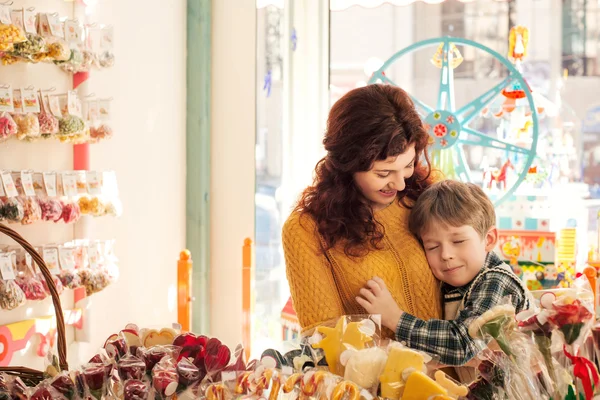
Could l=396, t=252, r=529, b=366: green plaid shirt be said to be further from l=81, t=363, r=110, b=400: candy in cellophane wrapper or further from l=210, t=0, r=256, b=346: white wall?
l=210, t=0, r=256, b=346: white wall

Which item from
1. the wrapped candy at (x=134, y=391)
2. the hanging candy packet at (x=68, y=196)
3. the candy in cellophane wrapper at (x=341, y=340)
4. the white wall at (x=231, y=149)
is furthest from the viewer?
the white wall at (x=231, y=149)

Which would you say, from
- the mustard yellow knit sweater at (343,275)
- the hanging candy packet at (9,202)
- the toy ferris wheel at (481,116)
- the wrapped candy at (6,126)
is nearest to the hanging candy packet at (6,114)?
the wrapped candy at (6,126)

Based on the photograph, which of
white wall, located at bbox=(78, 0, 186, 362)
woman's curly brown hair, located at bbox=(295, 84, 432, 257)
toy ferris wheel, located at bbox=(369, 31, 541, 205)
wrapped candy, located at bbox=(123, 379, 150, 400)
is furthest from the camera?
toy ferris wheel, located at bbox=(369, 31, 541, 205)

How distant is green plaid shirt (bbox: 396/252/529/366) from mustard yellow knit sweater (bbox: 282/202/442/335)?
0.12 meters

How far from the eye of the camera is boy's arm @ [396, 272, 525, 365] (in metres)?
1.76

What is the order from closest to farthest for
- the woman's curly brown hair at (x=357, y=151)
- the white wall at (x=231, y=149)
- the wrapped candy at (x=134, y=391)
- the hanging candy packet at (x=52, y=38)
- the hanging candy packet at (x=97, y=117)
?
the wrapped candy at (x=134, y=391) < the woman's curly brown hair at (x=357, y=151) < the hanging candy packet at (x=52, y=38) < the hanging candy packet at (x=97, y=117) < the white wall at (x=231, y=149)

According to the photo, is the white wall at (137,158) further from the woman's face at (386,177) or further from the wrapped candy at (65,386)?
the wrapped candy at (65,386)

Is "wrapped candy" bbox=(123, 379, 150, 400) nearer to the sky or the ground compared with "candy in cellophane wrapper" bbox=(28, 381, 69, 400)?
nearer to the sky

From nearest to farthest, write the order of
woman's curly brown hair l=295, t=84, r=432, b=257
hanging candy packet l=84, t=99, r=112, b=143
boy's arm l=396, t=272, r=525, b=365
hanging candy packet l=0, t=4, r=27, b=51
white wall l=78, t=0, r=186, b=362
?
1. boy's arm l=396, t=272, r=525, b=365
2. woman's curly brown hair l=295, t=84, r=432, b=257
3. hanging candy packet l=0, t=4, r=27, b=51
4. hanging candy packet l=84, t=99, r=112, b=143
5. white wall l=78, t=0, r=186, b=362

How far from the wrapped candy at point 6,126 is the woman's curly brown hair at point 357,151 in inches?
41.1

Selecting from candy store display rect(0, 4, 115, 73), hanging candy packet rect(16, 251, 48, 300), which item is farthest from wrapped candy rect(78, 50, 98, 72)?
hanging candy packet rect(16, 251, 48, 300)

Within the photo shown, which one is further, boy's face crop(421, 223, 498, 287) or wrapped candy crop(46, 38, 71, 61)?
wrapped candy crop(46, 38, 71, 61)

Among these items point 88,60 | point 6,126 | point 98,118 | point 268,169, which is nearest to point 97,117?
point 98,118

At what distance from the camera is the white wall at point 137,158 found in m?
2.91
